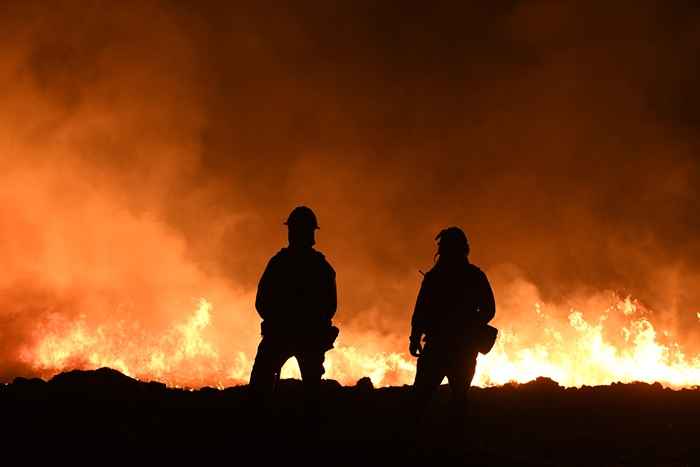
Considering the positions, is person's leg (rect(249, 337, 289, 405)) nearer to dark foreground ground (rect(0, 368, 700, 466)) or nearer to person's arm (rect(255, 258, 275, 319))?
dark foreground ground (rect(0, 368, 700, 466))

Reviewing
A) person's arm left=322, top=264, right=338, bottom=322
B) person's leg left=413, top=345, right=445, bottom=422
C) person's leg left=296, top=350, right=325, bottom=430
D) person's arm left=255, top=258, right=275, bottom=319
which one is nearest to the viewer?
person's leg left=296, top=350, right=325, bottom=430

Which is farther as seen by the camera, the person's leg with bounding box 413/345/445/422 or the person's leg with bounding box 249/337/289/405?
the person's leg with bounding box 413/345/445/422

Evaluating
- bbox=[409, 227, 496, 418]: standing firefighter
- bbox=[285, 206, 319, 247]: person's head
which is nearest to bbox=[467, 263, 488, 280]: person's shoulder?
bbox=[409, 227, 496, 418]: standing firefighter

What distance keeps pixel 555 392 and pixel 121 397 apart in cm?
1067

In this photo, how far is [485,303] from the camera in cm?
862

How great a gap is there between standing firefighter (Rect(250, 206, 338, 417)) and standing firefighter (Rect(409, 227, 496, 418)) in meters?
1.31

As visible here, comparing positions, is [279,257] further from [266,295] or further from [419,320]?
[419,320]

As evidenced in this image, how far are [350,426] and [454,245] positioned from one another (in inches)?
153

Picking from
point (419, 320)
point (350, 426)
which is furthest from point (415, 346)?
point (350, 426)

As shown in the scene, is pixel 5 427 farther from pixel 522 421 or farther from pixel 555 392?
pixel 555 392

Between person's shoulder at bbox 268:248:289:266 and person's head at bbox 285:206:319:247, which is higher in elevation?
person's head at bbox 285:206:319:247

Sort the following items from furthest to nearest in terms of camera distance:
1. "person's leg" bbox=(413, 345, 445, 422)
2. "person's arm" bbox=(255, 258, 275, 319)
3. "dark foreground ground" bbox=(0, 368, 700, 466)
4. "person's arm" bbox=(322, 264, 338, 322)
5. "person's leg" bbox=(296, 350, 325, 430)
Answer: "person's leg" bbox=(413, 345, 445, 422) < "person's arm" bbox=(322, 264, 338, 322) < "person's arm" bbox=(255, 258, 275, 319) < "person's leg" bbox=(296, 350, 325, 430) < "dark foreground ground" bbox=(0, 368, 700, 466)

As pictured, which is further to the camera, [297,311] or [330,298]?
[330,298]

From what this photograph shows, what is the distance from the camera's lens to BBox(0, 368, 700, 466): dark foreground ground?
7305mm
